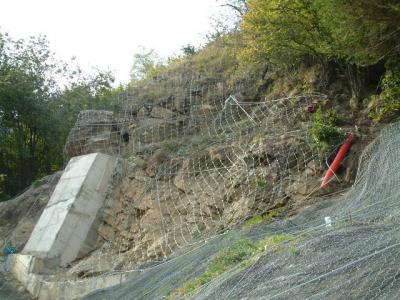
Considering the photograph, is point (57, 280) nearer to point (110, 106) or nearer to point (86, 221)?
point (86, 221)

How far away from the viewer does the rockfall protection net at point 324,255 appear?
14.0 ft

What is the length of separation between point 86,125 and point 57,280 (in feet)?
17.5

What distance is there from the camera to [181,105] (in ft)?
46.7

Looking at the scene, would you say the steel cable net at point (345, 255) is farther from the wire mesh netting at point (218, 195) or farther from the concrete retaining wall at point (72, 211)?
the concrete retaining wall at point (72, 211)

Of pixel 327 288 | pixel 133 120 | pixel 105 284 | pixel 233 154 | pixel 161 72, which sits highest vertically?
pixel 161 72

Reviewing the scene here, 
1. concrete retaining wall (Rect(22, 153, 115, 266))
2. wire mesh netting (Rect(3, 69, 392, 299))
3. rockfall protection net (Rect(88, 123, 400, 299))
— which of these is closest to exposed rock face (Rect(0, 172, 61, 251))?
wire mesh netting (Rect(3, 69, 392, 299))

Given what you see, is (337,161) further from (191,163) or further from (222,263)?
(191,163)

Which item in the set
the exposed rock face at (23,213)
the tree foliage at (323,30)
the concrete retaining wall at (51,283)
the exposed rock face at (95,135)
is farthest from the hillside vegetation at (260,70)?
the concrete retaining wall at (51,283)

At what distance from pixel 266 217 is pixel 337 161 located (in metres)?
1.27

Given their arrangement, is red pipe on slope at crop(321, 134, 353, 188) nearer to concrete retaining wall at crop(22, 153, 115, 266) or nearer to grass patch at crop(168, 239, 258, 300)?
grass patch at crop(168, 239, 258, 300)

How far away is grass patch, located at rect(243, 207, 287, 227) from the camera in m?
7.99

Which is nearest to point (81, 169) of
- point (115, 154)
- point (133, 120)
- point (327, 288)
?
point (115, 154)

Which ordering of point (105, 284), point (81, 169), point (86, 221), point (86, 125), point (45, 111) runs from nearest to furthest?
point (105, 284), point (86, 221), point (81, 169), point (86, 125), point (45, 111)

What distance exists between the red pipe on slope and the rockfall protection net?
41 cm
